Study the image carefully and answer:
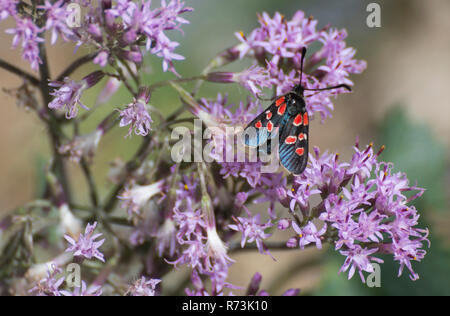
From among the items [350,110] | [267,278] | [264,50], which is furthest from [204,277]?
[350,110]

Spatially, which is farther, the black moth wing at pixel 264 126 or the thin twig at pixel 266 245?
the thin twig at pixel 266 245

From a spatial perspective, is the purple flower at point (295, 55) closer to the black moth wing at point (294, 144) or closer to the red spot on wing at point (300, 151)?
the black moth wing at point (294, 144)

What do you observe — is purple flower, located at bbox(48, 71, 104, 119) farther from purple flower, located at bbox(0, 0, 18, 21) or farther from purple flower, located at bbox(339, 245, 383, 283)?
purple flower, located at bbox(339, 245, 383, 283)

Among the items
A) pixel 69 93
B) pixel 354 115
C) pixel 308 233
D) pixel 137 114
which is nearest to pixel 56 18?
pixel 69 93

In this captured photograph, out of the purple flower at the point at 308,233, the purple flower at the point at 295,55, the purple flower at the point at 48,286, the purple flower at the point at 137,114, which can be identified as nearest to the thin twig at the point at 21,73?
the purple flower at the point at 137,114

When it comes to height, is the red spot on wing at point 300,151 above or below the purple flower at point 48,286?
above

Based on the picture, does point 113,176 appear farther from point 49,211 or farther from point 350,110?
point 350,110

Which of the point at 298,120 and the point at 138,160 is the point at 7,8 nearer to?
the point at 138,160
